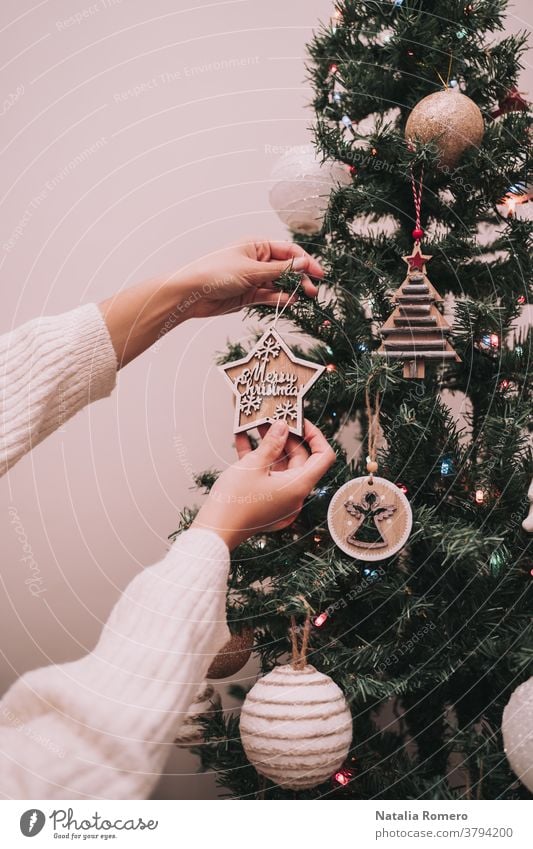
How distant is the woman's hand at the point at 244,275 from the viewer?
96cm

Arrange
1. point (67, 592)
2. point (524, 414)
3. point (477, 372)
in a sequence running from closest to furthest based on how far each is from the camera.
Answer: point (524, 414) → point (477, 372) → point (67, 592)

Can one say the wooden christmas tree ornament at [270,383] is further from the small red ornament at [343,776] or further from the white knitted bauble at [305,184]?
the small red ornament at [343,776]

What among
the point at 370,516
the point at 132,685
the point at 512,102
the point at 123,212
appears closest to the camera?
the point at 132,685

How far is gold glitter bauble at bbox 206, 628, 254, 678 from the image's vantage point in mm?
923

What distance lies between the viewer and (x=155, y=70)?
1.27 metres

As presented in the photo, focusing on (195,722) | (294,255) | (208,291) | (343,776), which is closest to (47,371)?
(208,291)

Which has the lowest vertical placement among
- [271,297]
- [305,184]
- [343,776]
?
[343,776]

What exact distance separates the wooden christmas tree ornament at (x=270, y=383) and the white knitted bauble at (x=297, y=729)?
29 cm

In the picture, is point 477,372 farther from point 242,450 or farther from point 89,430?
point 89,430

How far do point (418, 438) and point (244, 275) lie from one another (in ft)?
1.00

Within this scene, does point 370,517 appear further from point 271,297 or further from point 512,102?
point 512,102

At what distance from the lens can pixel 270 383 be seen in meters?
0.92
